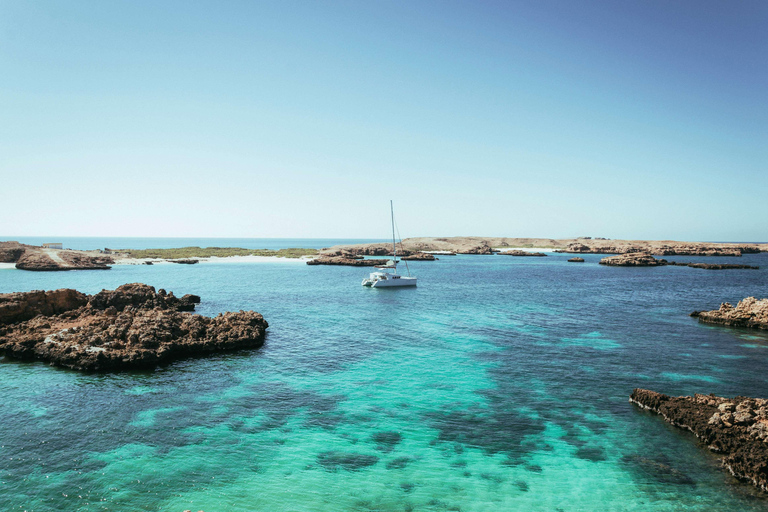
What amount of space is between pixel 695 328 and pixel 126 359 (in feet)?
146

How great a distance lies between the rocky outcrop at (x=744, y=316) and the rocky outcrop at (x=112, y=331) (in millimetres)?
40319

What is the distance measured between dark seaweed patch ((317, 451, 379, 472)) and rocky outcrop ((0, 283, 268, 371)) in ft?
50.7

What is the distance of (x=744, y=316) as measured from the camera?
36.7 metres

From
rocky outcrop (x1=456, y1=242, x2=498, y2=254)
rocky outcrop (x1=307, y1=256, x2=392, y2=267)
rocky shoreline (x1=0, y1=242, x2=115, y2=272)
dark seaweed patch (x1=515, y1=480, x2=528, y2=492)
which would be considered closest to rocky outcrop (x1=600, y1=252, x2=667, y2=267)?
rocky outcrop (x1=456, y1=242, x2=498, y2=254)

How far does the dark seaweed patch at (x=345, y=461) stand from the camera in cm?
1462

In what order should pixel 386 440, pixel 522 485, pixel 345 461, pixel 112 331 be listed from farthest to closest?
pixel 112 331, pixel 386 440, pixel 345 461, pixel 522 485

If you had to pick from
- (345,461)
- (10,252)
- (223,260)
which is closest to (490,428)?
(345,461)

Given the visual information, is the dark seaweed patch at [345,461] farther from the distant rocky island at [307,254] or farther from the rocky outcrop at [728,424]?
the distant rocky island at [307,254]

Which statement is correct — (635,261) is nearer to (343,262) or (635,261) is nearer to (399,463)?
(343,262)

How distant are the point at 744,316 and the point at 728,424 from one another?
92.9 feet

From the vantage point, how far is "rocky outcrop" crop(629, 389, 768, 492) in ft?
45.0

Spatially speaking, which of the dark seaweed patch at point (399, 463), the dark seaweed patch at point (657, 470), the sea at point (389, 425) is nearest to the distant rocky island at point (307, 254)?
the sea at point (389, 425)

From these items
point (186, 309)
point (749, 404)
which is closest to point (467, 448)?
point (749, 404)

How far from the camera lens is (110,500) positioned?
12508 millimetres
